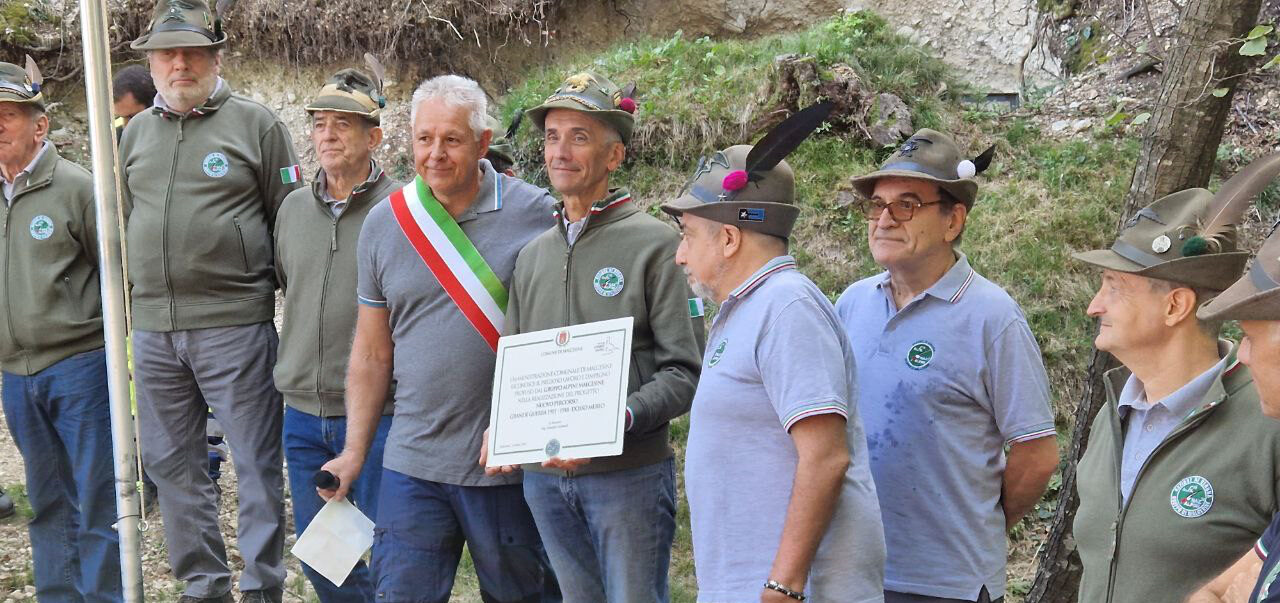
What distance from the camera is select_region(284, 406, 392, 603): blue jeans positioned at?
466 cm

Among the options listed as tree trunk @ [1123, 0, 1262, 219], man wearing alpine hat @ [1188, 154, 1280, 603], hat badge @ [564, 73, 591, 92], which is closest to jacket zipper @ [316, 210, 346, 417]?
hat badge @ [564, 73, 591, 92]

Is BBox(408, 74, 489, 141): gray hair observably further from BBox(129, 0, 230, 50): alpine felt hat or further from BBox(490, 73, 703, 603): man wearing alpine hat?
BBox(129, 0, 230, 50): alpine felt hat

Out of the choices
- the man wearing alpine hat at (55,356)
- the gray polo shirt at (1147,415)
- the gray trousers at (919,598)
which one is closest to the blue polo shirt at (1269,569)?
the gray polo shirt at (1147,415)

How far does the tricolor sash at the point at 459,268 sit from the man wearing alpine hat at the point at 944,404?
1327 mm

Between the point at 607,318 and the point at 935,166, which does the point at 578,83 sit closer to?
the point at 607,318

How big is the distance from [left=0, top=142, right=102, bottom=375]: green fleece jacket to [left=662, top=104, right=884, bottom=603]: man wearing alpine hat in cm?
339

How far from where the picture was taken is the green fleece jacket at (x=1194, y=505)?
2619 millimetres

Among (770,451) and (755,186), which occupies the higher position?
(755,186)

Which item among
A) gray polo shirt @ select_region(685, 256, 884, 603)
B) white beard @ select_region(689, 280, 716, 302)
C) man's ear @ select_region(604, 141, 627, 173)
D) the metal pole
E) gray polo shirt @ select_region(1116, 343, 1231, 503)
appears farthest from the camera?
man's ear @ select_region(604, 141, 627, 173)

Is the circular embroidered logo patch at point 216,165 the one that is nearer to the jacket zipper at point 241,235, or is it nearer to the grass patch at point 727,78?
the jacket zipper at point 241,235

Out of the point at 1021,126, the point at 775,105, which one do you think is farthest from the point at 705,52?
the point at 1021,126

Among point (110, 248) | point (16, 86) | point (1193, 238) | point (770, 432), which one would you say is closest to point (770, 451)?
point (770, 432)

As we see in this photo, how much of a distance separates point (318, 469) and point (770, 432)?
8.03 feet

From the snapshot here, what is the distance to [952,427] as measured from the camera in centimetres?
331
